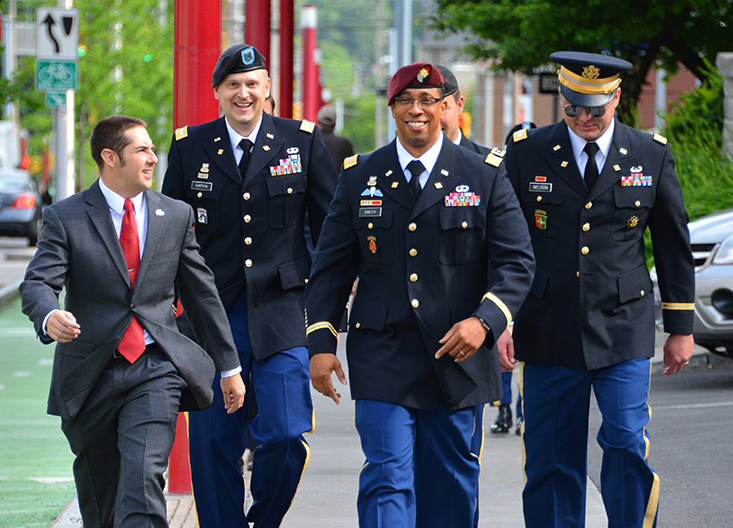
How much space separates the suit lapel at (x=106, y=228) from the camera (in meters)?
4.97

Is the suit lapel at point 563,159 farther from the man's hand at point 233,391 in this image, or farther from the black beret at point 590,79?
the man's hand at point 233,391

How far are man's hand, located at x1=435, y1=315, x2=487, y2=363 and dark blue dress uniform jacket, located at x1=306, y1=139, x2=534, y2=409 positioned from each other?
0.40 feet

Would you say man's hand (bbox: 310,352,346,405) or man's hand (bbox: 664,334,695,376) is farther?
man's hand (bbox: 664,334,695,376)

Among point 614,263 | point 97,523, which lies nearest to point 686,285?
point 614,263

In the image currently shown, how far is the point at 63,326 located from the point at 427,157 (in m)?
1.49

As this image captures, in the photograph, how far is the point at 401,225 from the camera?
5.02 m

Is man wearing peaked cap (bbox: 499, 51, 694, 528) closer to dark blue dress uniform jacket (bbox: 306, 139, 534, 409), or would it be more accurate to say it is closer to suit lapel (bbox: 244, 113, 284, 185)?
dark blue dress uniform jacket (bbox: 306, 139, 534, 409)

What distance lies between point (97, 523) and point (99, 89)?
2845 centimetres

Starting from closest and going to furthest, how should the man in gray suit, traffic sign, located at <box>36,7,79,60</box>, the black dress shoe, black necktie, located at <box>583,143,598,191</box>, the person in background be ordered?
the man in gray suit < black necktie, located at <box>583,143,598,191</box> < the black dress shoe < the person in background < traffic sign, located at <box>36,7,79,60</box>

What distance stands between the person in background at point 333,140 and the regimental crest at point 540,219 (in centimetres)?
763

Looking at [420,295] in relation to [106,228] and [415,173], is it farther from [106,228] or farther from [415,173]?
[106,228]

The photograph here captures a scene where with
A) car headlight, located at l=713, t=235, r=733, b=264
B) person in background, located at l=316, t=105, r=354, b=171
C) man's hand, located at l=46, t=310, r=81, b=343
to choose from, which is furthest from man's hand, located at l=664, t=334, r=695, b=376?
person in background, located at l=316, t=105, r=354, b=171

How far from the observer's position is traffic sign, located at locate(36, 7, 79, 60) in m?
16.6

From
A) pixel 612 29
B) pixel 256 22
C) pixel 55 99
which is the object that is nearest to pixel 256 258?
pixel 256 22
